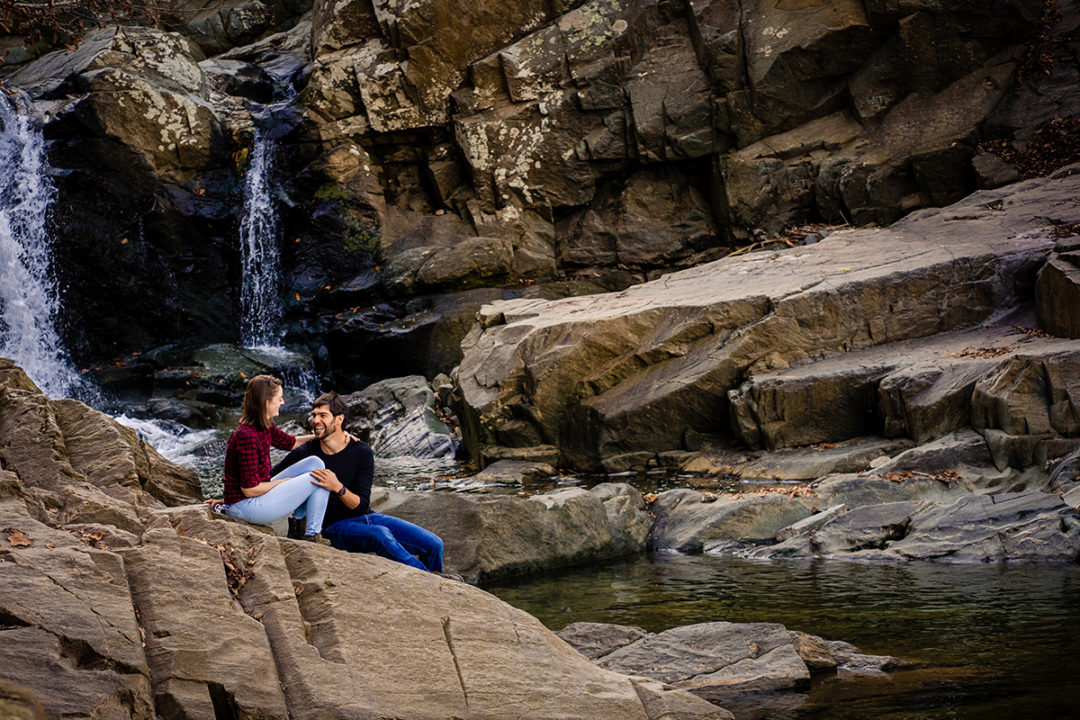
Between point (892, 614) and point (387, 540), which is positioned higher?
point (387, 540)

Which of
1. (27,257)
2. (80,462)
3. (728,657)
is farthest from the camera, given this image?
(27,257)

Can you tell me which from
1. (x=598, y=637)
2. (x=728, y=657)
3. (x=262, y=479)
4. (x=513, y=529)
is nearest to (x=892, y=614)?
(x=728, y=657)

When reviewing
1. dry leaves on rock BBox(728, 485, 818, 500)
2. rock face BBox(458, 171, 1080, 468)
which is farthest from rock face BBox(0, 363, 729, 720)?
rock face BBox(458, 171, 1080, 468)

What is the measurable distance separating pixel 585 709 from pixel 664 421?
8619 mm

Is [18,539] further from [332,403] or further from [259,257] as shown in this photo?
[259,257]

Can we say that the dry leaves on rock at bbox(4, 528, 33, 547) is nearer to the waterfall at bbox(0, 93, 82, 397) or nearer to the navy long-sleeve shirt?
the navy long-sleeve shirt

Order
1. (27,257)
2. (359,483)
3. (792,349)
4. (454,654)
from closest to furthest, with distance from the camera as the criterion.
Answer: (454,654) < (359,483) < (792,349) < (27,257)

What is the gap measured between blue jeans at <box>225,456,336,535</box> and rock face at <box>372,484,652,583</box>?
9.51ft

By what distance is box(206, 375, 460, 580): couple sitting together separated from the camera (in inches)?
232

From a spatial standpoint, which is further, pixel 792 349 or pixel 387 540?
pixel 792 349

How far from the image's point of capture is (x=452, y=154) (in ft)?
73.5

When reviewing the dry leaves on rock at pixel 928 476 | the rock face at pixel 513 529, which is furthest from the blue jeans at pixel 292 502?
the dry leaves on rock at pixel 928 476

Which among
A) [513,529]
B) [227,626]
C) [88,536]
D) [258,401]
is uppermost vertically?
[258,401]

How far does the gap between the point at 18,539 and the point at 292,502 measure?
199cm
